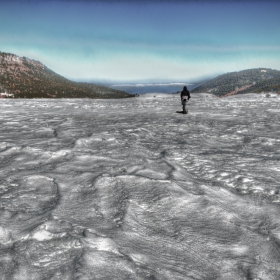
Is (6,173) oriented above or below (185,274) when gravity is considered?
above

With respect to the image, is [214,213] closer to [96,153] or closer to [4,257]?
[4,257]

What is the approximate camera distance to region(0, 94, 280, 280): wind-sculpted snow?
2.57 meters

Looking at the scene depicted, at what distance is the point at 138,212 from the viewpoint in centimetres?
366

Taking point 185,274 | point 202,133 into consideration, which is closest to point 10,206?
point 185,274

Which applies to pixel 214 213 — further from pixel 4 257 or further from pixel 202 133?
pixel 202 133

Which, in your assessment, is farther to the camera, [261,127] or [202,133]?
[261,127]

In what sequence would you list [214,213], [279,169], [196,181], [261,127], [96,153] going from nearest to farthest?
[214,213], [196,181], [279,169], [96,153], [261,127]

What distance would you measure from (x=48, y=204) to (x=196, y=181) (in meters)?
2.50

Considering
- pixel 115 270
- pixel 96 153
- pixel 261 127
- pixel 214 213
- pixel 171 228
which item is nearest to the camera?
pixel 115 270

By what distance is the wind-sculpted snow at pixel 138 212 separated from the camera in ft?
8.44

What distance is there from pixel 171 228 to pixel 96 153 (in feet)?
12.2

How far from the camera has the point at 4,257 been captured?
261 centimetres

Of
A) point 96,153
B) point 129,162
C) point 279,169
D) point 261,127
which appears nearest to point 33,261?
point 129,162

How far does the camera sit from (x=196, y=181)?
479 centimetres
